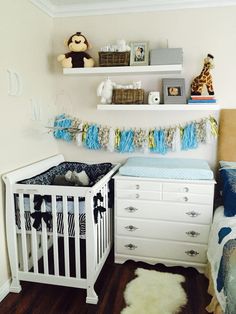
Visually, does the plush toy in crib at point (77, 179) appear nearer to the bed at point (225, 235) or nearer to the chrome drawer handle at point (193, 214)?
the chrome drawer handle at point (193, 214)

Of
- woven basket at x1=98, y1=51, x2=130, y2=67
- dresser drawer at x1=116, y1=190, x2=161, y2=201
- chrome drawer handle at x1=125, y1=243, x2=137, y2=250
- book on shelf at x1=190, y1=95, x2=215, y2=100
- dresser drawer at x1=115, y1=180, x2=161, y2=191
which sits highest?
woven basket at x1=98, y1=51, x2=130, y2=67

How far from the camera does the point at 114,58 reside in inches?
101

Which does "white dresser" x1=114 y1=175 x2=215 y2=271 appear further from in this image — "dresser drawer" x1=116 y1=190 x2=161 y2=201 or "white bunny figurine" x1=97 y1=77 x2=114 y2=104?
"white bunny figurine" x1=97 y1=77 x2=114 y2=104

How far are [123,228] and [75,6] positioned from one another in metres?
2.20

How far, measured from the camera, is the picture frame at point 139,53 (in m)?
2.63

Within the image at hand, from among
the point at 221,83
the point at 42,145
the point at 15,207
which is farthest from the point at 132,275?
the point at 221,83

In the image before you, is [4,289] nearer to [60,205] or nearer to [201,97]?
[60,205]

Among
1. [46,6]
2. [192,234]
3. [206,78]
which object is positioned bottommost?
[192,234]

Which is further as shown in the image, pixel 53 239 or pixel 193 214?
pixel 193 214

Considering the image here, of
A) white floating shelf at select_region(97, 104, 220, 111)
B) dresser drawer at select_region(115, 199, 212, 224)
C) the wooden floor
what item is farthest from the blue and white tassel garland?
the wooden floor

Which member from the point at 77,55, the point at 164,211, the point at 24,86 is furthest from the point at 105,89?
the point at 164,211

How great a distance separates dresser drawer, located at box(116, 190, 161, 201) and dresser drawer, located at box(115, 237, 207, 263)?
0.38m

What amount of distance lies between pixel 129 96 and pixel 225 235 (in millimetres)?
1466

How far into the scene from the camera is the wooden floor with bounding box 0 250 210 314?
6.38 feet
